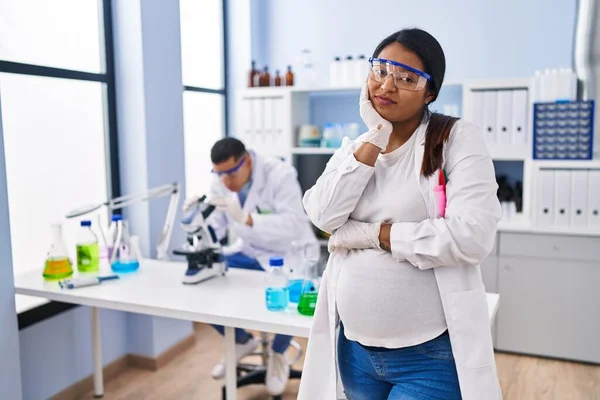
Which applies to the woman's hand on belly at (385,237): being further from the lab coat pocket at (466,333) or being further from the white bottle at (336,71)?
the white bottle at (336,71)

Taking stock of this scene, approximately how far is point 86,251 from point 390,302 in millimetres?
1569

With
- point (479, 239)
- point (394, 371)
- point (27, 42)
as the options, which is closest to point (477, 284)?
point (479, 239)

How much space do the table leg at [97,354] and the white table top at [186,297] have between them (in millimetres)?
344

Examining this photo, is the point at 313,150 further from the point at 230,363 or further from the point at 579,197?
the point at 230,363

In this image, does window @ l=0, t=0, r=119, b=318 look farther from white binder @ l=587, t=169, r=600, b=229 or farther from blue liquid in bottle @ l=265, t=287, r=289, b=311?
white binder @ l=587, t=169, r=600, b=229

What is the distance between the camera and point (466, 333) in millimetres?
1220

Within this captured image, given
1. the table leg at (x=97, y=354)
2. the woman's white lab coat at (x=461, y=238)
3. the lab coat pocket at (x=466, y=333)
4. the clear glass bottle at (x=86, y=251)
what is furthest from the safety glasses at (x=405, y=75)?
the table leg at (x=97, y=354)

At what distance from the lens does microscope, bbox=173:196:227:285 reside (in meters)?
2.24

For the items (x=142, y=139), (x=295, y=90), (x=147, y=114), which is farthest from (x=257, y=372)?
(x=295, y=90)

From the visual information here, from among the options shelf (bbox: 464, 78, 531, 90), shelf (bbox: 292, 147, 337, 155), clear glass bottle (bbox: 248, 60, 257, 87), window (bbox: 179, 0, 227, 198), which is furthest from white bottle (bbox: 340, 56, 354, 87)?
window (bbox: 179, 0, 227, 198)

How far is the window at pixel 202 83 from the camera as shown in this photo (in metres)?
3.75

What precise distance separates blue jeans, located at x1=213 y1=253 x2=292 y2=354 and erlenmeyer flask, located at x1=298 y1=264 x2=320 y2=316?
695 mm

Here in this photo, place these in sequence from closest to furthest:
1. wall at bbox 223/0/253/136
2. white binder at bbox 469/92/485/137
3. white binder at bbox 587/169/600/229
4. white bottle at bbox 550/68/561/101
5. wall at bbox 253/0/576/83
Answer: white binder at bbox 587/169/600/229, white bottle at bbox 550/68/561/101, white binder at bbox 469/92/485/137, wall at bbox 253/0/576/83, wall at bbox 223/0/253/136

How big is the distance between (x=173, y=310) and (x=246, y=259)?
33.9 inches
